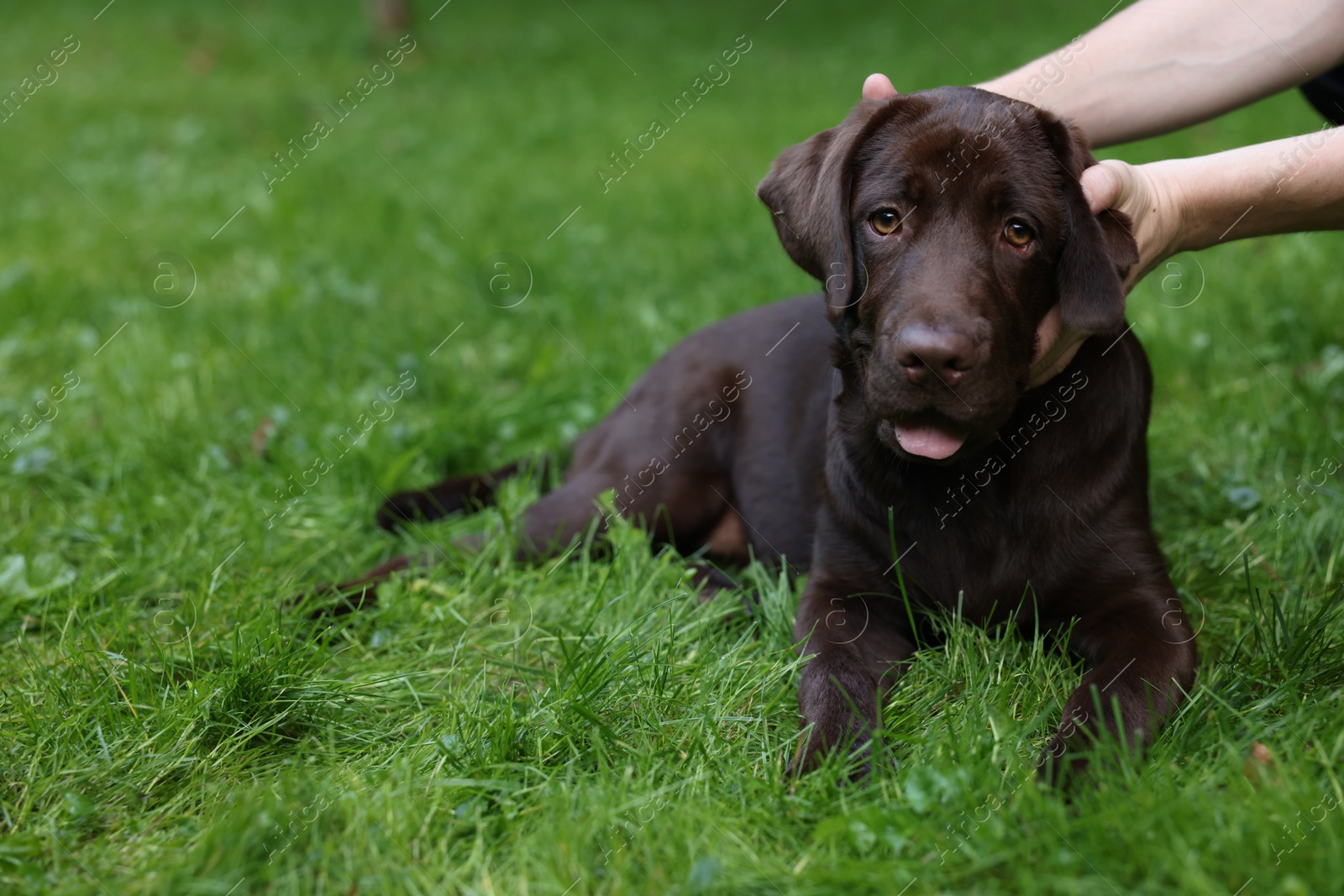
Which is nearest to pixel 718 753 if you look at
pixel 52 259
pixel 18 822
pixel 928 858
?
pixel 928 858

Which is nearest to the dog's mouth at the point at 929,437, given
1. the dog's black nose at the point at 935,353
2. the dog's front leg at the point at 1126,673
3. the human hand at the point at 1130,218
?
the dog's black nose at the point at 935,353

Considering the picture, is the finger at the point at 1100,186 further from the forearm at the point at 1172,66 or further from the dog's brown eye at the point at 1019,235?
the forearm at the point at 1172,66

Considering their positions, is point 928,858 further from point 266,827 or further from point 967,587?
point 266,827

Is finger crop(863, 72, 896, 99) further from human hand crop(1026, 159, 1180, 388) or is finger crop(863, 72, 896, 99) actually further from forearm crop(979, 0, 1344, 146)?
human hand crop(1026, 159, 1180, 388)

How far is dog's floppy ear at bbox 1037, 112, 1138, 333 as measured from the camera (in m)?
2.06

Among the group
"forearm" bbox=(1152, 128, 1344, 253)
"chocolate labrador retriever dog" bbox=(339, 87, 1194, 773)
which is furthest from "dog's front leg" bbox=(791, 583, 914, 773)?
"forearm" bbox=(1152, 128, 1344, 253)

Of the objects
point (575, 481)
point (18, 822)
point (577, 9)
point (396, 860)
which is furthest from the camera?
point (577, 9)

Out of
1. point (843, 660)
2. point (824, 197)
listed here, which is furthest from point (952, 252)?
point (843, 660)

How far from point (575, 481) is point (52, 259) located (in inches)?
155

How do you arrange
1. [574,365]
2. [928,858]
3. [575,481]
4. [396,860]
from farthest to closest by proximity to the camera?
[574,365] < [575,481] < [396,860] < [928,858]

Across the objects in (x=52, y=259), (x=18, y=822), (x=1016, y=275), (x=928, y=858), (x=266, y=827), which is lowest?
(x=928, y=858)

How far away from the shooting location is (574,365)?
4.18 metres

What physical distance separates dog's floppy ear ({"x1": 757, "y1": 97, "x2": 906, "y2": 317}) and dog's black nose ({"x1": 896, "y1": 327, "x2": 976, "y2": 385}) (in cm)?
30

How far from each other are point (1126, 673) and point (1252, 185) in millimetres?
1192
